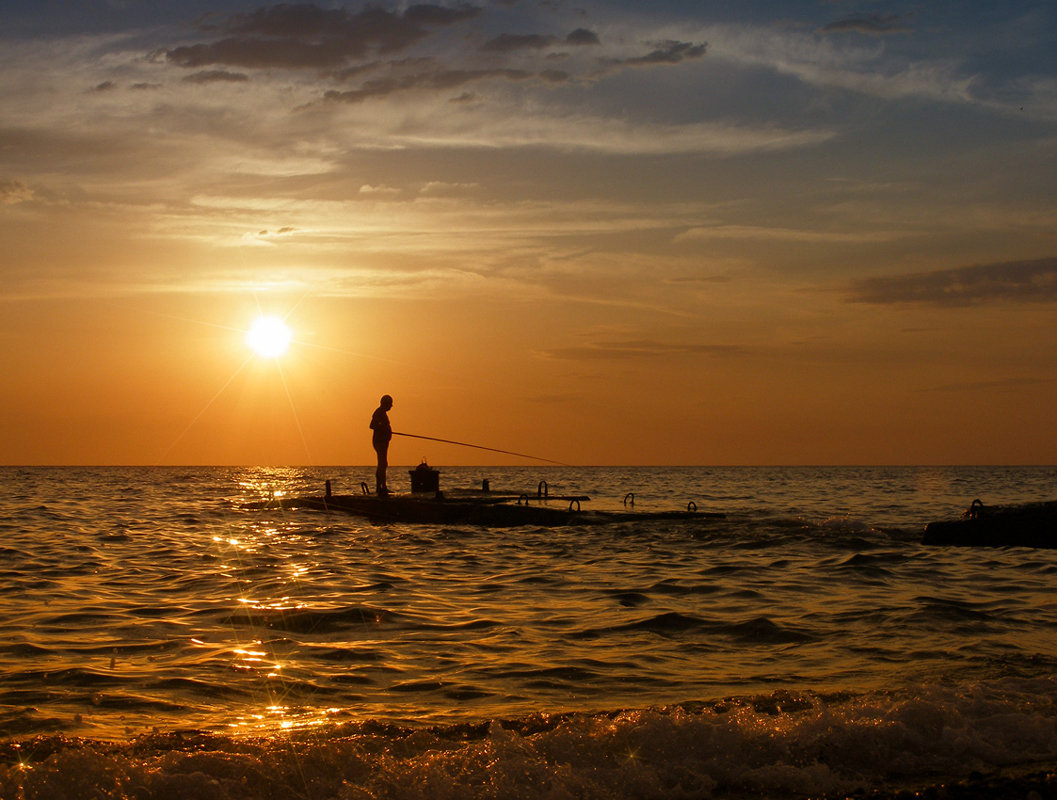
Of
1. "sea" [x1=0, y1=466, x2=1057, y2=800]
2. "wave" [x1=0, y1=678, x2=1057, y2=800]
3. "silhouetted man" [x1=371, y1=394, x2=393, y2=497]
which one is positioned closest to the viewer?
"wave" [x1=0, y1=678, x2=1057, y2=800]

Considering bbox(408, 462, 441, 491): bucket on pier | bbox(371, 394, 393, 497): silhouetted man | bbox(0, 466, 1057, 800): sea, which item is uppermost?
bbox(371, 394, 393, 497): silhouetted man

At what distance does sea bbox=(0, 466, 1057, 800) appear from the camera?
5.63 metres

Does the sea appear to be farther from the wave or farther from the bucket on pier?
the bucket on pier

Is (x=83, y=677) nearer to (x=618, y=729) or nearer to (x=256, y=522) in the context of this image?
(x=618, y=729)

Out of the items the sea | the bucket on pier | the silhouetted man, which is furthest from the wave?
the bucket on pier

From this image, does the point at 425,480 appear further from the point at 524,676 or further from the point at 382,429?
the point at 524,676

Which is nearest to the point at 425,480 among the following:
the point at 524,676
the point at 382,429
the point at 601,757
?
the point at 382,429

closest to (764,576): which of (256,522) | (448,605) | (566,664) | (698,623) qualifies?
(698,623)

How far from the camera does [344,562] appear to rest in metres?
17.1

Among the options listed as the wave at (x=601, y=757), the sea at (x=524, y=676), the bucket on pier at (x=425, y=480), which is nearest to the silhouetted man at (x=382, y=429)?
the bucket on pier at (x=425, y=480)

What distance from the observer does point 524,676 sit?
8172 mm

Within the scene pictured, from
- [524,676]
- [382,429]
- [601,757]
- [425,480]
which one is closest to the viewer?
[601,757]

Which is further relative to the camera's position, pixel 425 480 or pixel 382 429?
pixel 425 480

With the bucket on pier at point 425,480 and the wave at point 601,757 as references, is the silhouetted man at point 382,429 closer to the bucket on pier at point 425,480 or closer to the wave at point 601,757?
the bucket on pier at point 425,480
